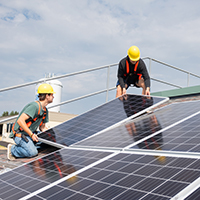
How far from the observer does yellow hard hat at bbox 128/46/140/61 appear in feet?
27.9

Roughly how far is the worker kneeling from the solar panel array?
1073 millimetres

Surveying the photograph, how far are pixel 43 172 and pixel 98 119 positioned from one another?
8.90 ft

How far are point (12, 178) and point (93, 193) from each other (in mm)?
1763

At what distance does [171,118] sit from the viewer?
18.5 feet

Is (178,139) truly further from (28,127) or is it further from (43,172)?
(28,127)

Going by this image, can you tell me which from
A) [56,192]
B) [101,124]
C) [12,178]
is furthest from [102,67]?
[56,192]

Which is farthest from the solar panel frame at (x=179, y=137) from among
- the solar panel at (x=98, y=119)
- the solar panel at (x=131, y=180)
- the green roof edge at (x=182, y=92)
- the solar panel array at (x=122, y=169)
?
the green roof edge at (x=182, y=92)

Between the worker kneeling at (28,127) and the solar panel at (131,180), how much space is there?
2.58m

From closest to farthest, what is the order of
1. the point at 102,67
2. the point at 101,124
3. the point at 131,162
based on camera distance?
the point at 131,162 → the point at 101,124 → the point at 102,67

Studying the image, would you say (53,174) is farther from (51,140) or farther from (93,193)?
(51,140)

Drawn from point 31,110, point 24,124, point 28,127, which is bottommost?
point 28,127

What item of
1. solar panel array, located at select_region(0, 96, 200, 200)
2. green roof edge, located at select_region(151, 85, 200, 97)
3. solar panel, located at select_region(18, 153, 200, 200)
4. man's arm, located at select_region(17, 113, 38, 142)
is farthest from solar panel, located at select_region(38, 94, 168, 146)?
green roof edge, located at select_region(151, 85, 200, 97)

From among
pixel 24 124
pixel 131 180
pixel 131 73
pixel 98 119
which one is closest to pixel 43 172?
pixel 131 180

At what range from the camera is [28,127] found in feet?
20.0
